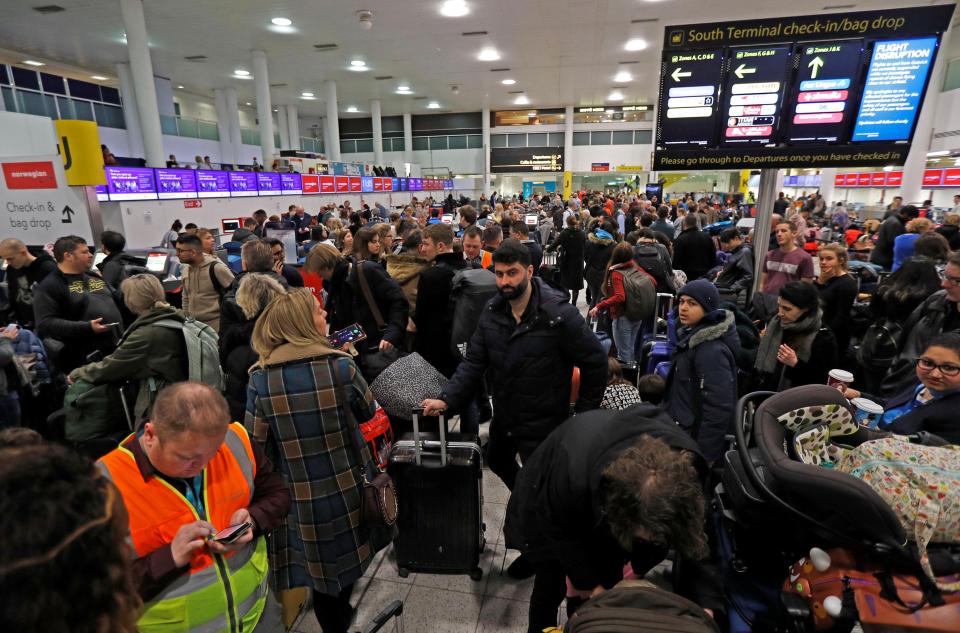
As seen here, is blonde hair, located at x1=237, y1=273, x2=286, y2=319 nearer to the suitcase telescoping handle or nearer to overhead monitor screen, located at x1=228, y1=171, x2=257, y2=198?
the suitcase telescoping handle

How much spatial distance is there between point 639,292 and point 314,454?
12.1 ft

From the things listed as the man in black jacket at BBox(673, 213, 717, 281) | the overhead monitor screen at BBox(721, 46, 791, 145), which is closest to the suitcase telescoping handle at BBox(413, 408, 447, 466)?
the overhead monitor screen at BBox(721, 46, 791, 145)

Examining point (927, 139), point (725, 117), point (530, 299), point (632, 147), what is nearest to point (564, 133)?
point (632, 147)

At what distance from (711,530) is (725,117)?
3.66 metres

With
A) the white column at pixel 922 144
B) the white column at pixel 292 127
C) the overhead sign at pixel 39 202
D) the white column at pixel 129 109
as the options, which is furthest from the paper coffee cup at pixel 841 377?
the white column at pixel 292 127

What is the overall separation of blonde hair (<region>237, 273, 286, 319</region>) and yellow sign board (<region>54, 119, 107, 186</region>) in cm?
425

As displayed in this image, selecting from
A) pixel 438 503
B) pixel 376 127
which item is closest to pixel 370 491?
pixel 438 503

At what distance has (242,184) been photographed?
41.9 ft

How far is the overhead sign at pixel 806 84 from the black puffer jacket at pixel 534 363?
109 inches

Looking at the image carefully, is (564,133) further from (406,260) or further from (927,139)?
(406,260)

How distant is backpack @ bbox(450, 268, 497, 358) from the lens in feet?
11.3

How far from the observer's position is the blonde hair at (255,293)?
2906mm

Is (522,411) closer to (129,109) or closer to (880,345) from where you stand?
(880,345)

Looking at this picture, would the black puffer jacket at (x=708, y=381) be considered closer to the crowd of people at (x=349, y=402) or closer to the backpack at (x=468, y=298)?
the crowd of people at (x=349, y=402)
